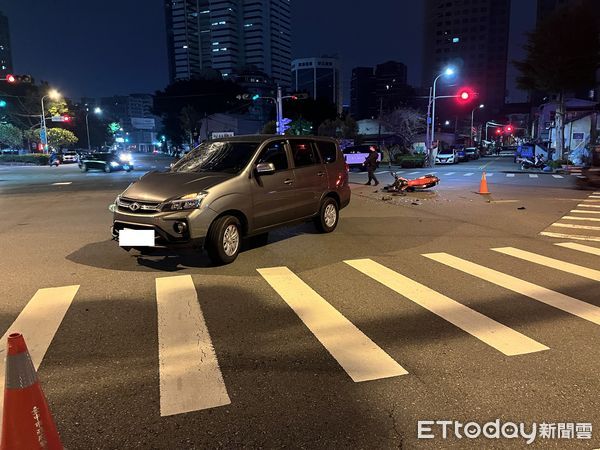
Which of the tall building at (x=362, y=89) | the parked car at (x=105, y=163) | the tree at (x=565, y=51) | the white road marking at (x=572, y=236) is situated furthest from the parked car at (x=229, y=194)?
the tall building at (x=362, y=89)

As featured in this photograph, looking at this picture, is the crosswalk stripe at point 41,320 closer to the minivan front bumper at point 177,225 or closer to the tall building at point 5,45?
the minivan front bumper at point 177,225

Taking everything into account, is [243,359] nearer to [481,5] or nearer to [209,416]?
[209,416]

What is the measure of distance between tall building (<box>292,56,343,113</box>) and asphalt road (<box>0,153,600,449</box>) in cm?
12790

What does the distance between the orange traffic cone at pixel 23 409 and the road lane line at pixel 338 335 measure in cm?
220

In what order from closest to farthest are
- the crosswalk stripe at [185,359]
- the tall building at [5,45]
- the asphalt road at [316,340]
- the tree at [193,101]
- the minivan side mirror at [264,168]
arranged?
the asphalt road at [316,340] < the crosswalk stripe at [185,359] < the minivan side mirror at [264,168] < the tree at [193,101] < the tall building at [5,45]

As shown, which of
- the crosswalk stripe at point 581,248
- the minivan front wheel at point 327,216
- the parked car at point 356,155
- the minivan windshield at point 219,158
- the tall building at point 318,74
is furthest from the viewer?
the tall building at point 318,74

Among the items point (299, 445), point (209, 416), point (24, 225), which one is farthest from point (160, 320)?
point (24, 225)

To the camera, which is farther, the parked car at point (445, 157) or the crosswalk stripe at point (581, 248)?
the parked car at point (445, 157)

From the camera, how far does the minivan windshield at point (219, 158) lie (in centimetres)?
783

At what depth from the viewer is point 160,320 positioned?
5.12 meters

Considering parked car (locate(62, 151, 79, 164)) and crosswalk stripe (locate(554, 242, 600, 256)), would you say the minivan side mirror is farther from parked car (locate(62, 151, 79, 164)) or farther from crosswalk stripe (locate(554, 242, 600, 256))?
parked car (locate(62, 151, 79, 164))

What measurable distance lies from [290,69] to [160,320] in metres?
177

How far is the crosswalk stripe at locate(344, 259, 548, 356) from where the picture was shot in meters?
4.45

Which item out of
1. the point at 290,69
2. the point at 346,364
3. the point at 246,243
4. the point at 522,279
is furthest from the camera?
the point at 290,69
